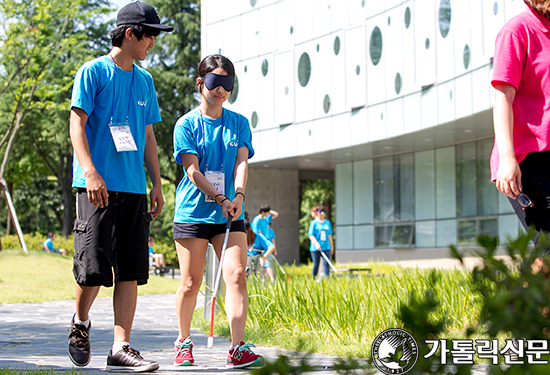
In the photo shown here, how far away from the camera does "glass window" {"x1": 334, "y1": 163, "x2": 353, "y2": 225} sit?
85.6ft

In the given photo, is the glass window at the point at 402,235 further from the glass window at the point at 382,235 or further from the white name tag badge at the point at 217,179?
the white name tag badge at the point at 217,179

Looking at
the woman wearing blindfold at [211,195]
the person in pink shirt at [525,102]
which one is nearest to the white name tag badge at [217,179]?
the woman wearing blindfold at [211,195]

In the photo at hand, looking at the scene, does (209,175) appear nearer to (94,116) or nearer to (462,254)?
(94,116)

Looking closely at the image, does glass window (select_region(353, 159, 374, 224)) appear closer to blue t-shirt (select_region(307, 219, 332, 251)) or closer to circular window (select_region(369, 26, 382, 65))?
circular window (select_region(369, 26, 382, 65))

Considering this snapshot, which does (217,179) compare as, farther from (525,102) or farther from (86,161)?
(525,102)

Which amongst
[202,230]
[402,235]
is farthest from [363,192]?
[202,230]

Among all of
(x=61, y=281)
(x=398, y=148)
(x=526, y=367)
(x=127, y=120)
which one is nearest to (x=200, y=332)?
(x=127, y=120)

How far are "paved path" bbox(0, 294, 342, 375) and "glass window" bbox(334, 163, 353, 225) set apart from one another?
16835mm

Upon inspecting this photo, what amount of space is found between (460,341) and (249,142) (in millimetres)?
3082

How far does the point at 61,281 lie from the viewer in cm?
1390

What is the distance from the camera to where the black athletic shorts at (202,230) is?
423 cm

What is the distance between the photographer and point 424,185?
2300cm

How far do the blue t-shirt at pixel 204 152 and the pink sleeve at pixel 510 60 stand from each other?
5.97ft

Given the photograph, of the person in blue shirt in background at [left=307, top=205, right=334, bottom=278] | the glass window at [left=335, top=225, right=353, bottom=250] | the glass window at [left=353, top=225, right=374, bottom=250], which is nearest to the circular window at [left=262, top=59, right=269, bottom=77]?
the glass window at [left=335, top=225, right=353, bottom=250]
